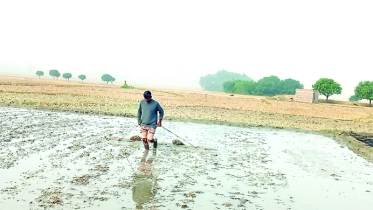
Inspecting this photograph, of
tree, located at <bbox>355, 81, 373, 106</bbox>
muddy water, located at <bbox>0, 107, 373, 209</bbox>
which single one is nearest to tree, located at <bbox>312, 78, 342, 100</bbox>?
tree, located at <bbox>355, 81, 373, 106</bbox>

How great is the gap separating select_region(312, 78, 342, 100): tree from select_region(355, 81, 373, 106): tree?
6044 mm

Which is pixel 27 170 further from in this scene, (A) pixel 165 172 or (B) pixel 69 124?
(B) pixel 69 124

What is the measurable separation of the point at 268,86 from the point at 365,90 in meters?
40.3

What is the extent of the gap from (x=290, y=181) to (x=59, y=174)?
6217 millimetres

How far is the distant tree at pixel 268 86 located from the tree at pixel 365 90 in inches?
1249

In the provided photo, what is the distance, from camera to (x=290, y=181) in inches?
405

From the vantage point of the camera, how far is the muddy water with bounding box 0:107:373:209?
7.63m

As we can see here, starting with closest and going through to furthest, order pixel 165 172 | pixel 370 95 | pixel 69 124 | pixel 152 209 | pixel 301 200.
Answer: pixel 152 209, pixel 301 200, pixel 165 172, pixel 69 124, pixel 370 95

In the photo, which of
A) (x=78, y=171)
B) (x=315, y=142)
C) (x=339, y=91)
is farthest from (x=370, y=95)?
→ (x=78, y=171)

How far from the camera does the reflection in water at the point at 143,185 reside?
761 cm

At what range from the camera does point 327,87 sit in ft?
336

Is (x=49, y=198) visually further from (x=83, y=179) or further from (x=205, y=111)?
(x=205, y=111)

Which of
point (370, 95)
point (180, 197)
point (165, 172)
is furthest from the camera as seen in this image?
point (370, 95)

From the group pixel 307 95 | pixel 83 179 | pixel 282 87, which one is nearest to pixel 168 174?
pixel 83 179
